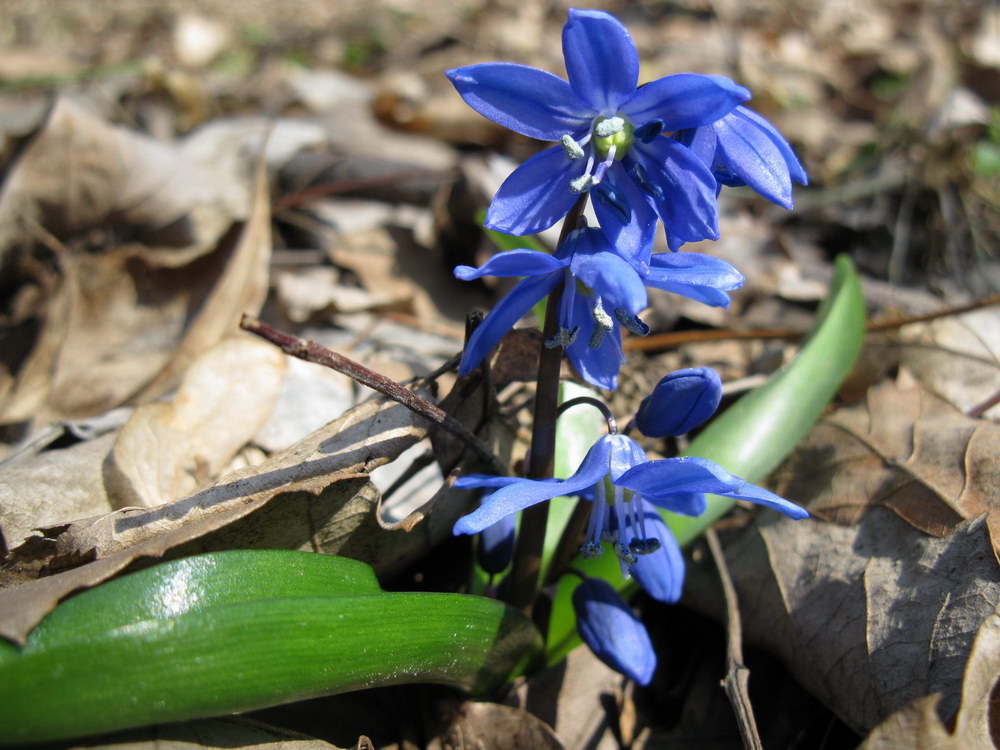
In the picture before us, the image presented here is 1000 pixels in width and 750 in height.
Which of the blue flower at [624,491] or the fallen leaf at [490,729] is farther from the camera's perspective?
the fallen leaf at [490,729]

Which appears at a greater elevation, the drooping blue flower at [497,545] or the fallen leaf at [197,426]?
the drooping blue flower at [497,545]

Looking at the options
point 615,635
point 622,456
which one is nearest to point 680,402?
point 622,456

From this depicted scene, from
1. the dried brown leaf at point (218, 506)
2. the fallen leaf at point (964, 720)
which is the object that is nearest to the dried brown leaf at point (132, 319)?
the dried brown leaf at point (218, 506)

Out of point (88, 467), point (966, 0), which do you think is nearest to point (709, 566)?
point (88, 467)

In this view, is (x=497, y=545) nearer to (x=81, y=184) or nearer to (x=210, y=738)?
(x=210, y=738)

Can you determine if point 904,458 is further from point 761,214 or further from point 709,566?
point 761,214

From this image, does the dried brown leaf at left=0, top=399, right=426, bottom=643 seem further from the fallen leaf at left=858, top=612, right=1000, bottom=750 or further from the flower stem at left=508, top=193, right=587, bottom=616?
the fallen leaf at left=858, top=612, right=1000, bottom=750

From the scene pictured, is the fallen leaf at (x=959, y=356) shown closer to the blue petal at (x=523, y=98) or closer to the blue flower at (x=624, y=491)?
the blue flower at (x=624, y=491)
